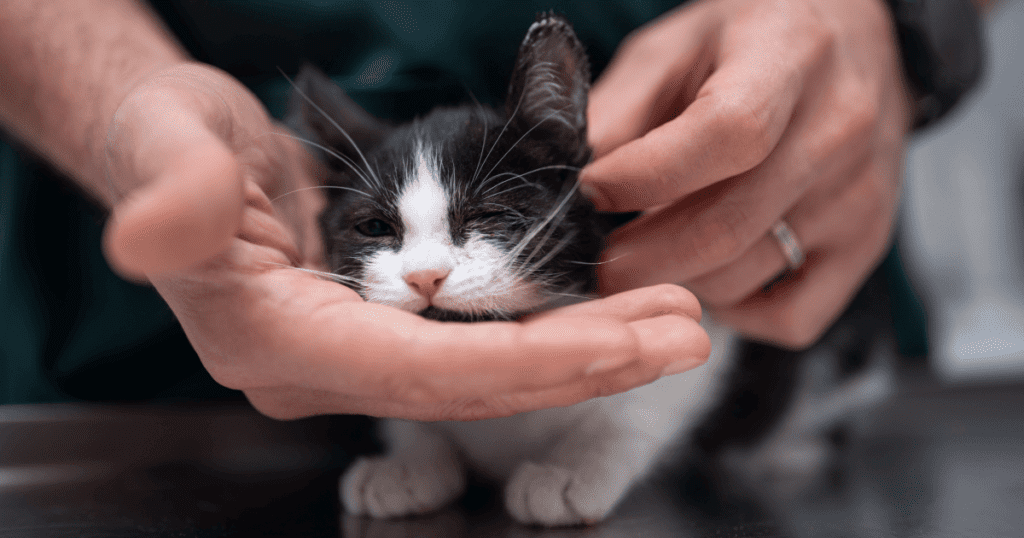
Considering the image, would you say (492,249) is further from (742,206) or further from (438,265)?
(742,206)

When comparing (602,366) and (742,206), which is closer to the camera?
(602,366)

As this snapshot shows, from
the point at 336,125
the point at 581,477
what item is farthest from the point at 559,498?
the point at 336,125

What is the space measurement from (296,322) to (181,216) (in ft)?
0.65

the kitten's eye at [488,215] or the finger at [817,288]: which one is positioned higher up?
the kitten's eye at [488,215]

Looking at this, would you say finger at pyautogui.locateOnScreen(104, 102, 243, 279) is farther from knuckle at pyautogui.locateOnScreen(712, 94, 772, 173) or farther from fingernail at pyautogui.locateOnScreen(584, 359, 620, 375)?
knuckle at pyautogui.locateOnScreen(712, 94, 772, 173)

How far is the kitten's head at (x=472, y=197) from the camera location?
0.81 metres

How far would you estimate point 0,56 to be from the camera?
1.06m

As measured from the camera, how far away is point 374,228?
0.93m

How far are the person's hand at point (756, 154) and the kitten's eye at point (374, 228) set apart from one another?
1.04 ft

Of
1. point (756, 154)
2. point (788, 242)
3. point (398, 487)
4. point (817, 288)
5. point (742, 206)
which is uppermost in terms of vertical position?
point (756, 154)

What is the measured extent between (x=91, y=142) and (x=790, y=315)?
1.27 m

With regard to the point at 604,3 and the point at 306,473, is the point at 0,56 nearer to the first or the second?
the point at 306,473

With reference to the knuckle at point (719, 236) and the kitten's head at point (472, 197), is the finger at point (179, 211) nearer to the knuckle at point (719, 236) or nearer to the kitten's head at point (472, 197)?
the kitten's head at point (472, 197)

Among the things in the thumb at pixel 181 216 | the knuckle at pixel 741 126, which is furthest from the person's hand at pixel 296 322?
the knuckle at pixel 741 126
